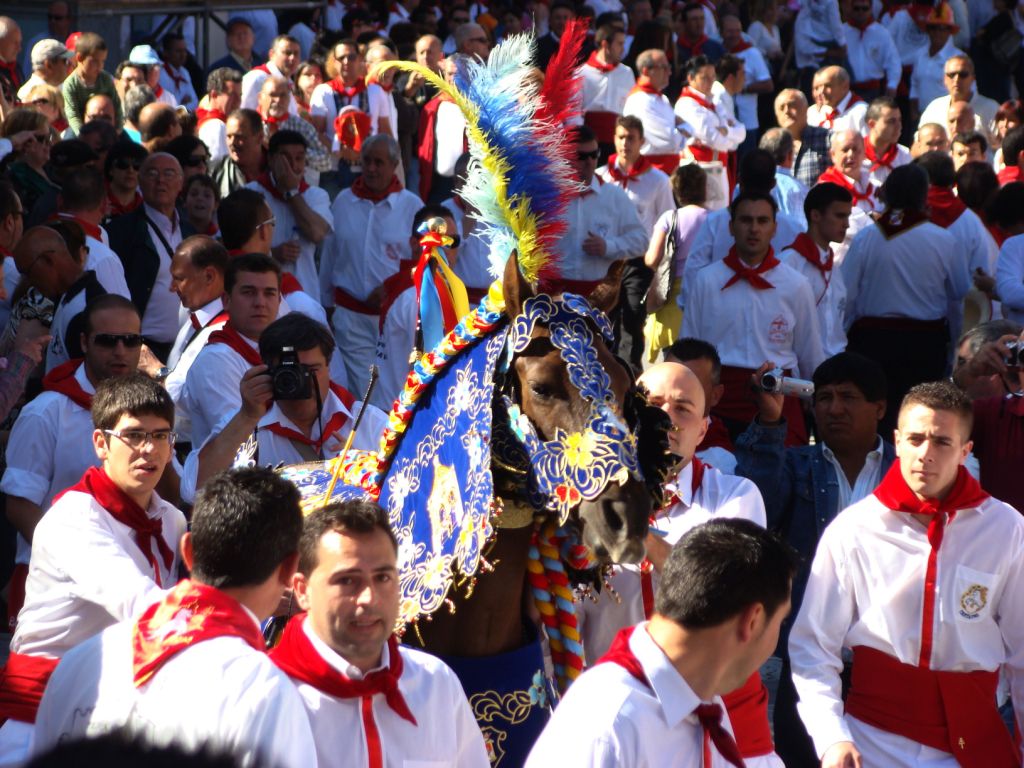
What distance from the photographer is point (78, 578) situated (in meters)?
4.89

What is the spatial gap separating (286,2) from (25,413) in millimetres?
13037

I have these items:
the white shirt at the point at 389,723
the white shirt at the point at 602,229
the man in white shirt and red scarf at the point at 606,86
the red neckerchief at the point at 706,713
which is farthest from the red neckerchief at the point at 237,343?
the man in white shirt and red scarf at the point at 606,86

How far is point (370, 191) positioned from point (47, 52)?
3.13 meters

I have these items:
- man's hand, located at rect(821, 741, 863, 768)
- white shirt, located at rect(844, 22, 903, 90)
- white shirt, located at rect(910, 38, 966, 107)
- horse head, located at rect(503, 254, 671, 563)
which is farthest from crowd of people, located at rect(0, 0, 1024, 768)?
white shirt, located at rect(844, 22, 903, 90)

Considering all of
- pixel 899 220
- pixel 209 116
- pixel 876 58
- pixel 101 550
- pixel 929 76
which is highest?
pixel 876 58

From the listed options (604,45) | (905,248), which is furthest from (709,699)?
(604,45)

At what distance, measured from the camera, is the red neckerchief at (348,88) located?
48.9 feet

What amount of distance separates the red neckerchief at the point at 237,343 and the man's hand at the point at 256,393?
119 centimetres

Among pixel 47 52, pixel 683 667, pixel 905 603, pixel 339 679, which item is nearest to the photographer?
pixel 683 667

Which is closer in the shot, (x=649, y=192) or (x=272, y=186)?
(x=272, y=186)

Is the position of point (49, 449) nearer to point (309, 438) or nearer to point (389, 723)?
point (309, 438)

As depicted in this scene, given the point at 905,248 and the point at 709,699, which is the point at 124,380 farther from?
the point at 905,248

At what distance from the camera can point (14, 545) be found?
7352mm

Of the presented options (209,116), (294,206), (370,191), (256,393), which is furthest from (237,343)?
(209,116)
